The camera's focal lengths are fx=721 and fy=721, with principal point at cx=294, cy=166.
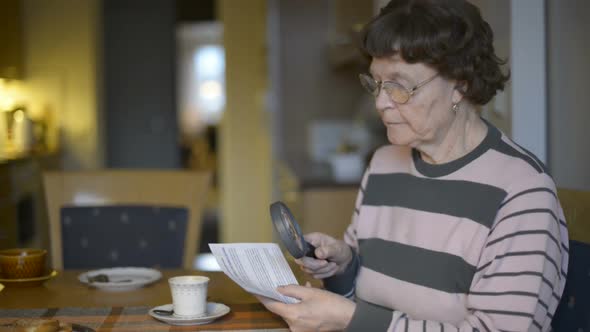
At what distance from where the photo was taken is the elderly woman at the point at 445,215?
116cm

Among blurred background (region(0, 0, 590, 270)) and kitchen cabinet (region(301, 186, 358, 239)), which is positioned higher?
blurred background (region(0, 0, 590, 270))

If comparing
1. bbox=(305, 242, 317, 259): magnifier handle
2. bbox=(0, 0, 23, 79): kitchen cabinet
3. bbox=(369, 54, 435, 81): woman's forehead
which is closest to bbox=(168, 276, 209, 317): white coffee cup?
bbox=(305, 242, 317, 259): magnifier handle

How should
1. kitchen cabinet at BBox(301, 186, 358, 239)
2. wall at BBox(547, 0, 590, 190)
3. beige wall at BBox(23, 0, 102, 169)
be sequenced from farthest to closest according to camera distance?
beige wall at BBox(23, 0, 102, 169) → kitchen cabinet at BBox(301, 186, 358, 239) → wall at BBox(547, 0, 590, 190)

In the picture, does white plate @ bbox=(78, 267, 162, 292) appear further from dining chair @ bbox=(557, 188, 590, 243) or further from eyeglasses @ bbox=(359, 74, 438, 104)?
dining chair @ bbox=(557, 188, 590, 243)

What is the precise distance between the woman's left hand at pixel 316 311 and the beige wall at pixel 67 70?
5.78 metres

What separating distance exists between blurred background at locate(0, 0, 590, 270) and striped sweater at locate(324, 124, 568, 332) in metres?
0.41

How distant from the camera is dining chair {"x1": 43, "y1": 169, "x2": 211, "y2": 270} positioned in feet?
6.80

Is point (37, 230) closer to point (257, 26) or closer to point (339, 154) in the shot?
point (257, 26)

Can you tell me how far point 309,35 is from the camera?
4734 millimetres

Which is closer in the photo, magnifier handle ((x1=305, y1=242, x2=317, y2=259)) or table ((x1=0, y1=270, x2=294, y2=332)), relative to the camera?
table ((x1=0, y1=270, x2=294, y2=332))

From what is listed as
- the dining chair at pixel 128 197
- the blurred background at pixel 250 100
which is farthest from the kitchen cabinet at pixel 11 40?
the dining chair at pixel 128 197

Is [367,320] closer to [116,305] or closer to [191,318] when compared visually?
[191,318]

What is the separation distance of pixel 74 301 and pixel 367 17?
1883 mm

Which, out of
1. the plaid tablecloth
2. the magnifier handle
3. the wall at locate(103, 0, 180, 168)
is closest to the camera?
the plaid tablecloth
